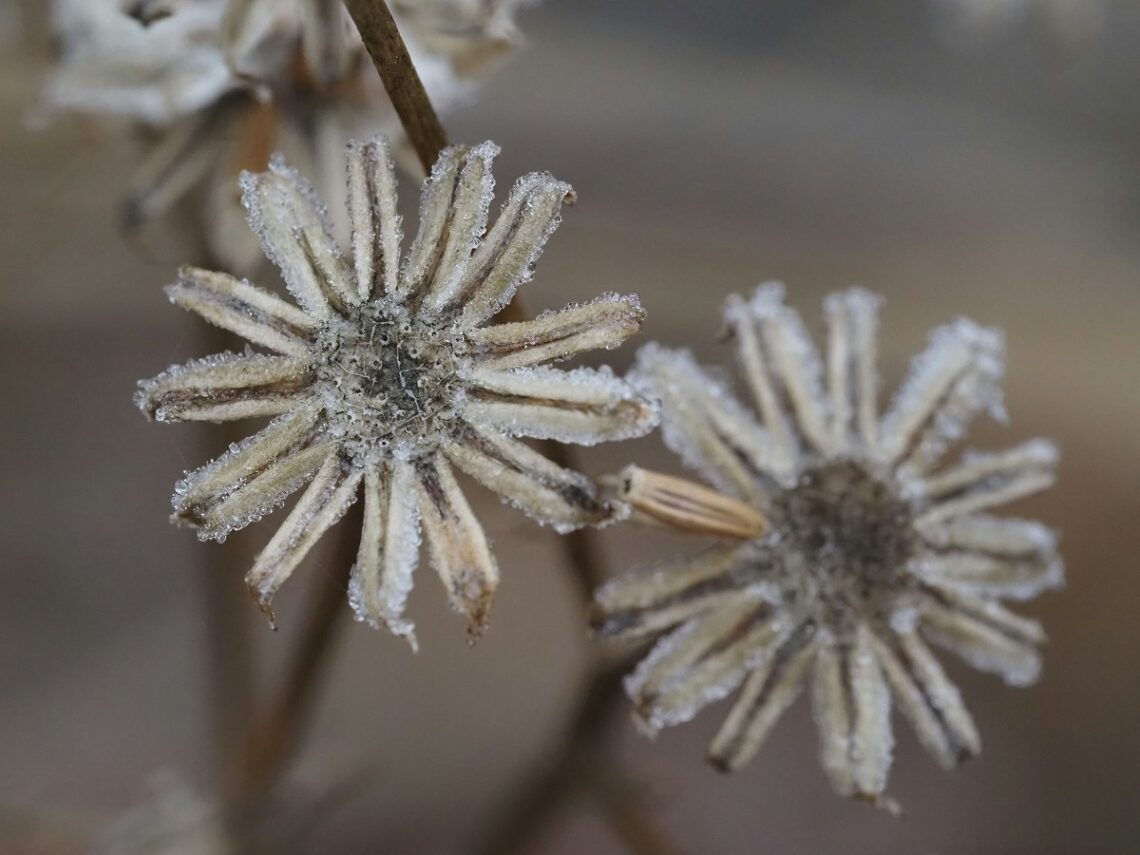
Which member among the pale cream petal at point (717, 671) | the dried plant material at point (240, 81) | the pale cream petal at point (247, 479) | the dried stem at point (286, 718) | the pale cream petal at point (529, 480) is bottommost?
the pale cream petal at point (717, 671)

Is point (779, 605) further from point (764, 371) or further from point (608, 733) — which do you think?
point (608, 733)

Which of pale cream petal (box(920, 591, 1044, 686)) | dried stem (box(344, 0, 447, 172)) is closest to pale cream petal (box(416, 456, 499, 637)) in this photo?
dried stem (box(344, 0, 447, 172))

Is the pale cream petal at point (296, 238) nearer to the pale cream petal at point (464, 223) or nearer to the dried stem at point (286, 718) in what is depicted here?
the pale cream petal at point (464, 223)

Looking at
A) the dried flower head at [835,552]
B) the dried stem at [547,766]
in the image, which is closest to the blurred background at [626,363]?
the dried stem at [547,766]

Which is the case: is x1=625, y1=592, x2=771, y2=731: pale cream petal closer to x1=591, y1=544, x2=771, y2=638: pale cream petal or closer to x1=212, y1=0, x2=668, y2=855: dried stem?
x1=591, y1=544, x2=771, y2=638: pale cream petal

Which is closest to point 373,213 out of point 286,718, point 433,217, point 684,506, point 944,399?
point 433,217
